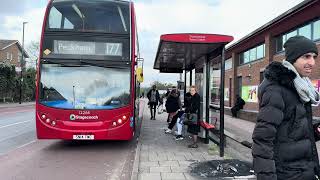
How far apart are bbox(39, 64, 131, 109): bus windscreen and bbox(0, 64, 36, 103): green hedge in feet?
121

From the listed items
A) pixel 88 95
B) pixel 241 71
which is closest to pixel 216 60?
pixel 88 95

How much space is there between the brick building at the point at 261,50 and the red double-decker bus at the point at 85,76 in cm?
255

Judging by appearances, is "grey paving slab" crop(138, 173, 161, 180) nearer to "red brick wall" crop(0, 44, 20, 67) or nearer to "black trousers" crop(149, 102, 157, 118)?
"black trousers" crop(149, 102, 157, 118)

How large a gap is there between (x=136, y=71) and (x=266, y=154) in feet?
30.5

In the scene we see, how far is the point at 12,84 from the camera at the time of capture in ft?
160

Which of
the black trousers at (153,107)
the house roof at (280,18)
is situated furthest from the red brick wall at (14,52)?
the black trousers at (153,107)

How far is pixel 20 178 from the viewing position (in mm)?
7676

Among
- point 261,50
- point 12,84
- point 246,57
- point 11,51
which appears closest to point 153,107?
point 261,50

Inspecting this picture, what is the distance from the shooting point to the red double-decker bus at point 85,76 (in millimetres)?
10742

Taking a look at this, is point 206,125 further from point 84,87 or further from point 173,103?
point 173,103

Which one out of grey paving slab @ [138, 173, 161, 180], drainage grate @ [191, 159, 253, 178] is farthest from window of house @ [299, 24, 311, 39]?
grey paving slab @ [138, 173, 161, 180]

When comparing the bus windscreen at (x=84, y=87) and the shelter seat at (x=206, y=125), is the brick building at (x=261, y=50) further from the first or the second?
the bus windscreen at (x=84, y=87)

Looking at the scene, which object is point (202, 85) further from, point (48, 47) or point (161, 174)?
point (161, 174)

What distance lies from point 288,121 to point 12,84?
4921 centimetres
